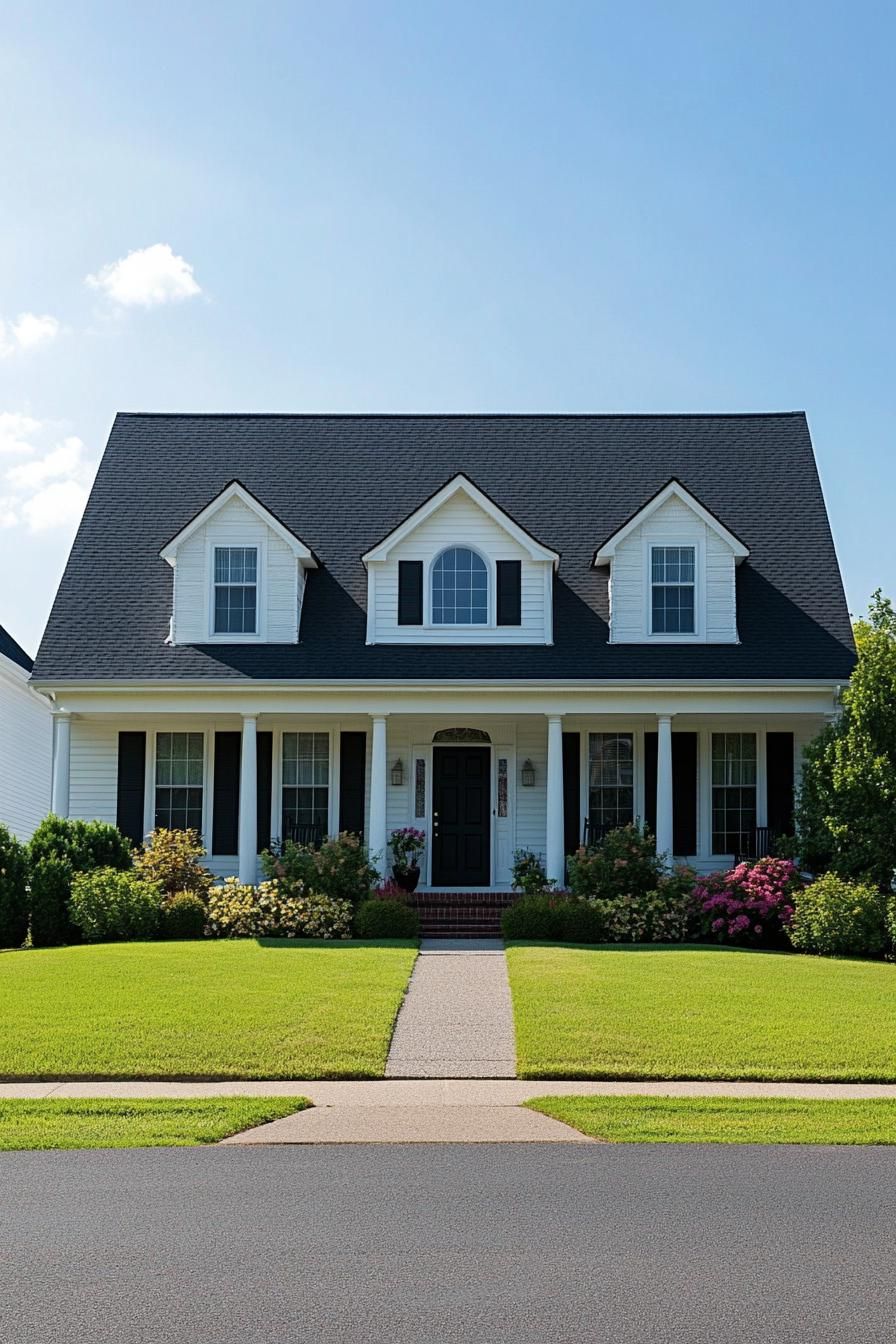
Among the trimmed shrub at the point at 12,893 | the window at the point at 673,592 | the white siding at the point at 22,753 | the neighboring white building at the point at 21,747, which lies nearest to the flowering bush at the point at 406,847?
the window at the point at 673,592

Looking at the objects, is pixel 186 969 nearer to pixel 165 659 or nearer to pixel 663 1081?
pixel 663 1081

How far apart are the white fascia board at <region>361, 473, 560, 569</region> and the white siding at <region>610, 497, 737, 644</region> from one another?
1315mm

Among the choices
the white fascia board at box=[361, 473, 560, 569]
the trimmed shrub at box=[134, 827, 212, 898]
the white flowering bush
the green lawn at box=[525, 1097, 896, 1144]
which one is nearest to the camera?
the green lawn at box=[525, 1097, 896, 1144]

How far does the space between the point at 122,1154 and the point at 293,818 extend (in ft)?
48.9

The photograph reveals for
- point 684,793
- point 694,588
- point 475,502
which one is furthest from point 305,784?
point 694,588

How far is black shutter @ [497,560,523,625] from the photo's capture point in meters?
23.1

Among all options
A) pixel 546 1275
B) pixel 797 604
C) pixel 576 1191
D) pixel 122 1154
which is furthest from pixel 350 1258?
pixel 797 604

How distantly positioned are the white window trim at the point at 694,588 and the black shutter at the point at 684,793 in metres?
1.68

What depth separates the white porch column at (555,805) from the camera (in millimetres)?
21609

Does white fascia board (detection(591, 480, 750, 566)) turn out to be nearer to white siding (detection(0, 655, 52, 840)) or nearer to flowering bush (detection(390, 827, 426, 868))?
flowering bush (detection(390, 827, 426, 868))

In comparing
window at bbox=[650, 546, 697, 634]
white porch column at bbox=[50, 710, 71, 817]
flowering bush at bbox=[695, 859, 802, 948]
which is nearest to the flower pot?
→ flowering bush at bbox=[695, 859, 802, 948]

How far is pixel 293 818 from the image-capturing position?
76.5 ft

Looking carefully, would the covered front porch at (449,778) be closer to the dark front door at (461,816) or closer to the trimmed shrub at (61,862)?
the dark front door at (461,816)

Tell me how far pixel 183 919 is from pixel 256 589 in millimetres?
6235
